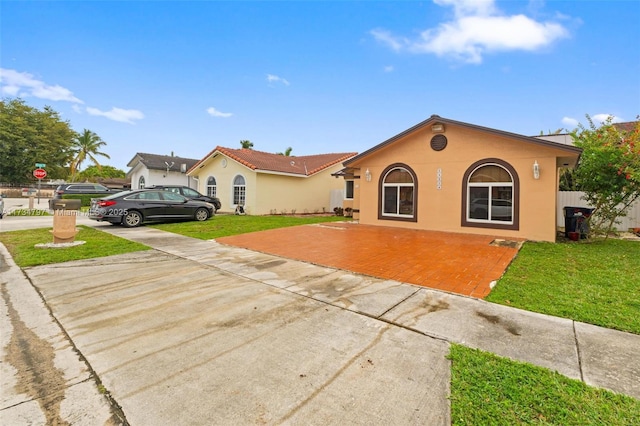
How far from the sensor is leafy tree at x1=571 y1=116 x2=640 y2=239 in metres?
8.32

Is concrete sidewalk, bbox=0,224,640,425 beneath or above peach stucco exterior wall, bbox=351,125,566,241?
beneath

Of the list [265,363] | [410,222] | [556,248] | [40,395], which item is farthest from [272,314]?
[410,222]

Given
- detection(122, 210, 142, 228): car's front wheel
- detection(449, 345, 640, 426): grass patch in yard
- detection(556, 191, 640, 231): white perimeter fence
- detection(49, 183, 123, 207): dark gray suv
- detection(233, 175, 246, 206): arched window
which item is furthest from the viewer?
detection(49, 183, 123, 207): dark gray suv

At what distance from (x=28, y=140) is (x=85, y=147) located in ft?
26.7

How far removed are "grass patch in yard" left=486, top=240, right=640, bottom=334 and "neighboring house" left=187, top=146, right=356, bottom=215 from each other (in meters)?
14.6

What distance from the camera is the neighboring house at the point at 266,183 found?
1878 cm

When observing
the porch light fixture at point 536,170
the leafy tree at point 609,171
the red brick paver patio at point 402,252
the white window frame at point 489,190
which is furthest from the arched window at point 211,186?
the leafy tree at point 609,171

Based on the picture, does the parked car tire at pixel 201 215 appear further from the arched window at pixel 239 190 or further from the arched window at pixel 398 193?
the arched window at pixel 398 193

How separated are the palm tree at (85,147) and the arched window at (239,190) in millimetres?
39963

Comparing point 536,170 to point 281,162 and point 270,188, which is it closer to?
point 270,188

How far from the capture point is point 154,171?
25.5 m

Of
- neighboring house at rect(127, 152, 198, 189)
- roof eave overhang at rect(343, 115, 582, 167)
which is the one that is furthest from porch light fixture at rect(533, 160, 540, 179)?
neighboring house at rect(127, 152, 198, 189)

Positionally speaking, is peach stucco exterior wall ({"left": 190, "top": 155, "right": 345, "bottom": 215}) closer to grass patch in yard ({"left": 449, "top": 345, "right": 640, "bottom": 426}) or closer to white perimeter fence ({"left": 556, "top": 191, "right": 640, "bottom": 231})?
white perimeter fence ({"left": 556, "top": 191, "right": 640, "bottom": 231})

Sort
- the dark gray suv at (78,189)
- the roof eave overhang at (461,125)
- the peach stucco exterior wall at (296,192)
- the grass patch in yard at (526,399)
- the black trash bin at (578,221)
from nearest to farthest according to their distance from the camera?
the grass patch in yard at (526,399)
the roof eave overhang at (461,125)
the black trash bin at (578,221)
the peach stucco exterior wall at (296,192)
the dark gray suv at (78,189)
